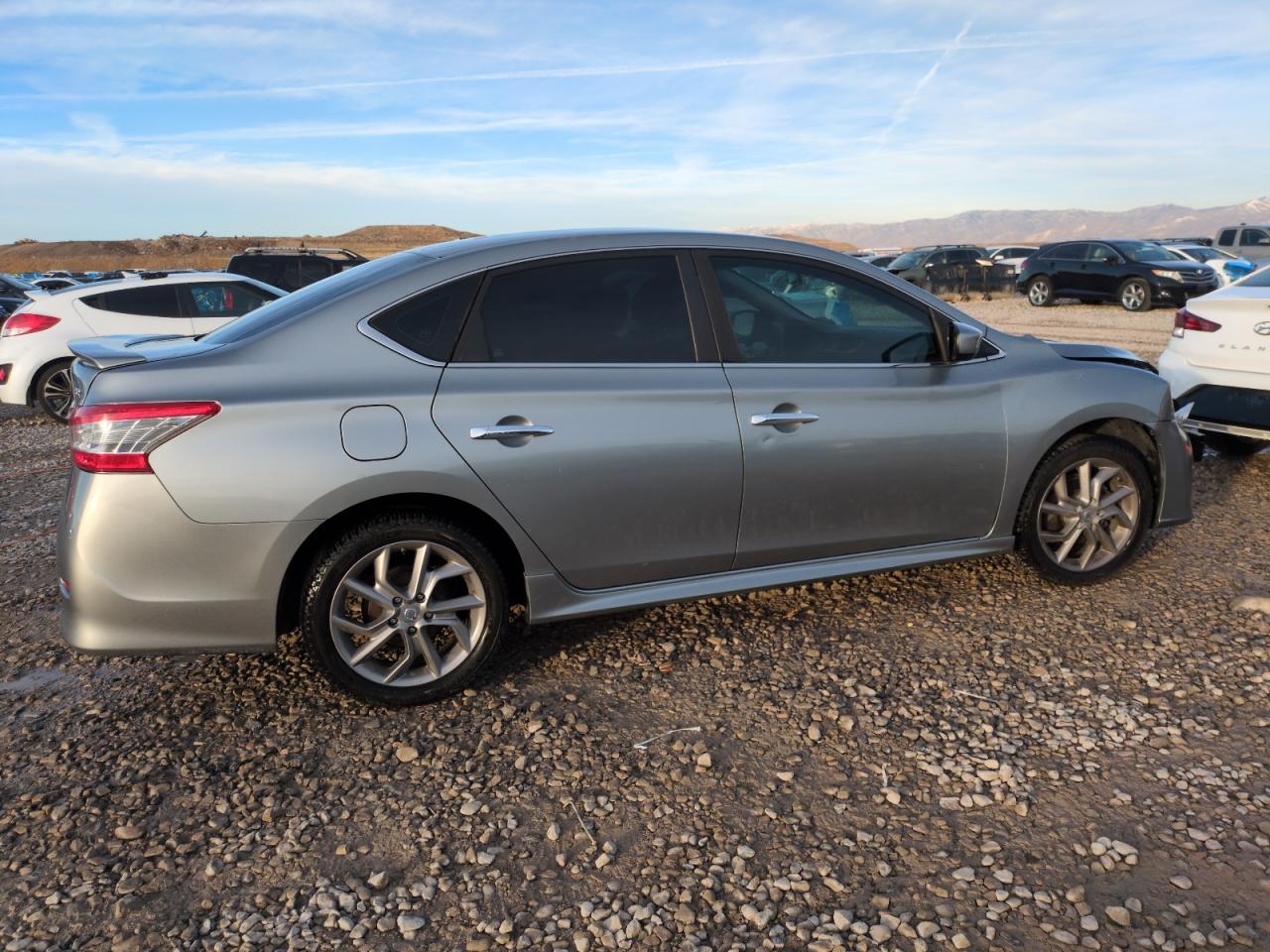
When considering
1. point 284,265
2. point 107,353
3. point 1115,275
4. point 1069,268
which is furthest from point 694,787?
point 1069,268

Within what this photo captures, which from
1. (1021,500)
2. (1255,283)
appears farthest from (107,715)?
(1255,283)

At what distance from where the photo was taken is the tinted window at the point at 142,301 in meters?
10.8

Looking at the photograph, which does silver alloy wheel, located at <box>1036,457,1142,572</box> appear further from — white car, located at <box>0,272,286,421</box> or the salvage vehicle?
white car, located at <box>0,272,286,421</box>

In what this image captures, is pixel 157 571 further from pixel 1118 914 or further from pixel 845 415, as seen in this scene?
pixel 1118 914

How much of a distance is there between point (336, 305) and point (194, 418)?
2.07ft

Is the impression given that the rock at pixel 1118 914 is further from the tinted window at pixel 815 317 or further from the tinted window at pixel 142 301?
the tinted window at pixel 142 301

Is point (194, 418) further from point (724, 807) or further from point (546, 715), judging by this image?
point (724, 807)

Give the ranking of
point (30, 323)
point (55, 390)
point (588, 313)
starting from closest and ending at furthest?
point (588, 313), point (30, 323), point (55, 390)

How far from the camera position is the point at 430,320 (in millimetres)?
3463

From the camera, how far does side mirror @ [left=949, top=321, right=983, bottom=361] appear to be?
13.3 ft

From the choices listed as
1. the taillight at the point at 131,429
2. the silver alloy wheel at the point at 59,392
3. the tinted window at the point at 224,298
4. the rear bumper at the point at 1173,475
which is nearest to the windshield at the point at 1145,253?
the tinted window at the point at 224,298

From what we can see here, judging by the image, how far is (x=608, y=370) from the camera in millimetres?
3604

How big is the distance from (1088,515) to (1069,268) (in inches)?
809

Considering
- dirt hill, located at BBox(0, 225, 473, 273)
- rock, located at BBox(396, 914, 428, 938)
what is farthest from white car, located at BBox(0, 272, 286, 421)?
dirt hill, located at BBox(0, 225, 473, 273)
